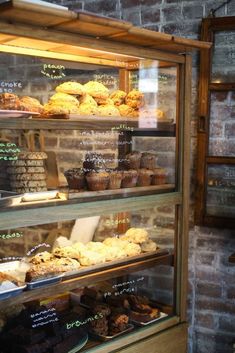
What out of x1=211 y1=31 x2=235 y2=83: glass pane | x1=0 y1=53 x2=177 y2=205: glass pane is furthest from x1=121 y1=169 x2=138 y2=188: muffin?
x1=211 y1=31 x2=235 y2=83: glass pane

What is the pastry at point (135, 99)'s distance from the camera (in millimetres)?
2336

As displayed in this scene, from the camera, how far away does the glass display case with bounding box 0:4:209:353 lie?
181 cm

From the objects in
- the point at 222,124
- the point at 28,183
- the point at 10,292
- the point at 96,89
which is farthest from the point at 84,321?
the point at 222,124

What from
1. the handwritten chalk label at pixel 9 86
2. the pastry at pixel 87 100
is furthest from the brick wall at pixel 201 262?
the handwritten chalk label at pixel 9 86

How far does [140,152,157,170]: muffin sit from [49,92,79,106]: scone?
48cm

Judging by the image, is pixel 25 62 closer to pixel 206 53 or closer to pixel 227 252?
pixel 206 53

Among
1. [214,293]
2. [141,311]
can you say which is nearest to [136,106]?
[141,311]

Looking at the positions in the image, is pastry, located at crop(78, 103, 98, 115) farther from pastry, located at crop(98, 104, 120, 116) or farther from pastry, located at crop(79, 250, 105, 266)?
pastry, located at crop(79, 250, 105, 266)

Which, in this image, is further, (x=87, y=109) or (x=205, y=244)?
(x=205, y=244)

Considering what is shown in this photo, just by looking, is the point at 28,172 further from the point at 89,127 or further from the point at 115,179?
the point at 115,179

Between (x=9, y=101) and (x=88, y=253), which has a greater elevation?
(x=9, y=101)

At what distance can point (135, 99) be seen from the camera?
2.35m

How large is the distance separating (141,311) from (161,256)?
0.93 feet

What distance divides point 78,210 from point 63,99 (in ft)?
1.55
